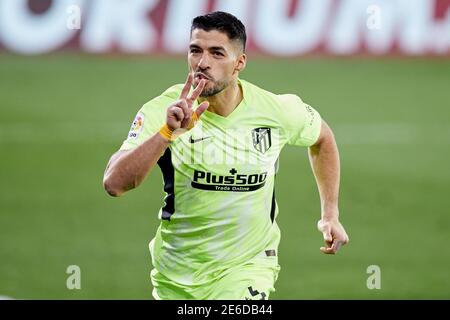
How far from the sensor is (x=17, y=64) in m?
23.9

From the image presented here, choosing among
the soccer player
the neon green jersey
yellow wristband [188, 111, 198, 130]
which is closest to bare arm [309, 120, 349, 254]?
the soccer player

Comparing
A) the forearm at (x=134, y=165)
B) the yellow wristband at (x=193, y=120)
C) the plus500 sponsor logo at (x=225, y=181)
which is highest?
the yellow wristband at (x=193, y=120)

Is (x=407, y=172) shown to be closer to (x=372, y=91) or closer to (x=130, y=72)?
(x=372, y=91)

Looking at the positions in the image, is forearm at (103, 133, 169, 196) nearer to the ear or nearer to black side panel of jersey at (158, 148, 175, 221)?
black side panel of jersey at (158, 148, 175, 221)

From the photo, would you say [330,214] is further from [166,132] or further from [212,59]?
[166,132]

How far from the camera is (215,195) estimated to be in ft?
22.6

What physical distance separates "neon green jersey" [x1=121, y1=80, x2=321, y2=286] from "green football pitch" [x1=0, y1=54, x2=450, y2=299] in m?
3.49

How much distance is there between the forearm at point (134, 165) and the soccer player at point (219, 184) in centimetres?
44

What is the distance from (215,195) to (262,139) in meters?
0.52

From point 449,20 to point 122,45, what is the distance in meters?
7.01

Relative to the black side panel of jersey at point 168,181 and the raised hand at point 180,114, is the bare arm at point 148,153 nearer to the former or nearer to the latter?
the raised hand at point 180,114

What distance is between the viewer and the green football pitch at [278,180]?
1120 cm

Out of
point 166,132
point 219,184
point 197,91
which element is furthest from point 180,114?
point 219,184

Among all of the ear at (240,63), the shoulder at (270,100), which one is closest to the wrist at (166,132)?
the ear at (240,63)
